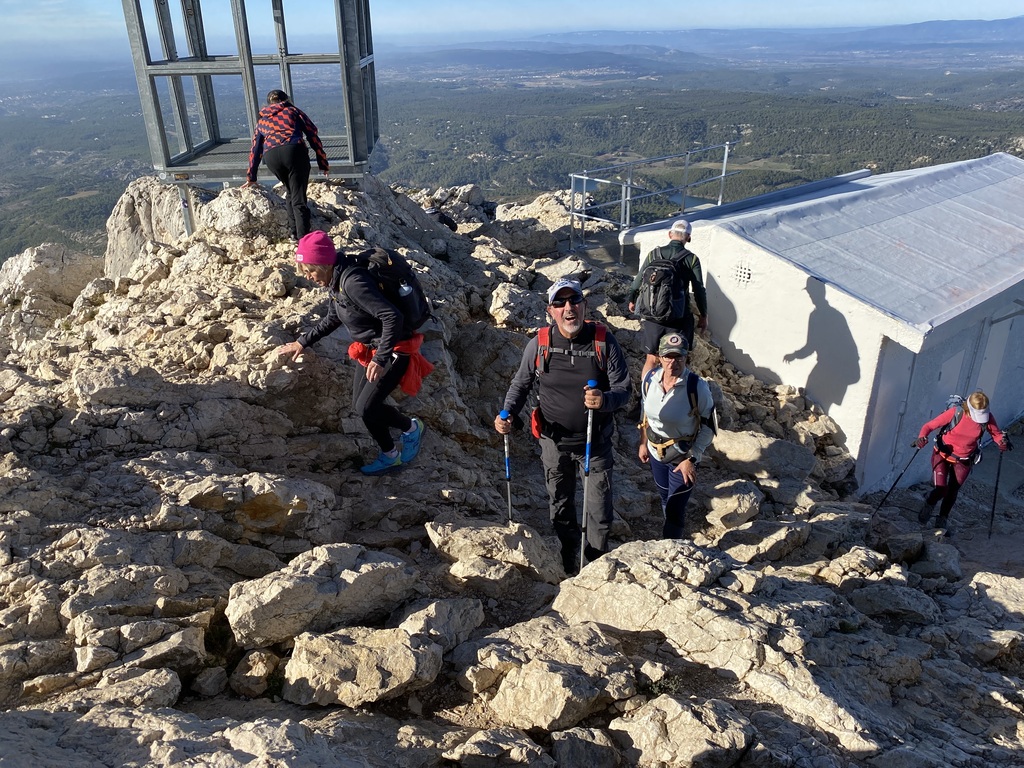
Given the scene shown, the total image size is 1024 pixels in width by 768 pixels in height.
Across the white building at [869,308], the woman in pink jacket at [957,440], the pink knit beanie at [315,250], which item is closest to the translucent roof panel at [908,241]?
the white building at [869,308]

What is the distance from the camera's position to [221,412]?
19.8ft

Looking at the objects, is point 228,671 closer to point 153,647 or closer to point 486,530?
point 153,647

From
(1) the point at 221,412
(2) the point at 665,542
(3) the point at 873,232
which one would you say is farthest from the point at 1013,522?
(1) the point at 221,412

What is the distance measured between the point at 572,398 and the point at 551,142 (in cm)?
14956

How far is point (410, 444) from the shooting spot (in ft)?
21.2

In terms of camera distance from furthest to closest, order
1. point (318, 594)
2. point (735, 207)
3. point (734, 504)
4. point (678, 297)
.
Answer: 1. point (735, 207)
2. point (678, 297)
3. point (734, 504)
4. point (318, 594)

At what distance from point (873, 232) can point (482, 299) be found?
24.4ft

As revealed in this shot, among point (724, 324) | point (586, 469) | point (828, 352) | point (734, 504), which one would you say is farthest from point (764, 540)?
point (724, 324)

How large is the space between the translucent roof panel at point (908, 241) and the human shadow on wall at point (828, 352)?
0.34 metres

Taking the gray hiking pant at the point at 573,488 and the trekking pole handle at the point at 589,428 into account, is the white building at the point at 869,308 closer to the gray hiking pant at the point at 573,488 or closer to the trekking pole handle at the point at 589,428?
the gray hiking pant at the point at 573,488

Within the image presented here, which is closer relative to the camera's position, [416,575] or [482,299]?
[416,575]

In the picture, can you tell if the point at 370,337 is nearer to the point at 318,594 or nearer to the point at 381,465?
the point at 381,465

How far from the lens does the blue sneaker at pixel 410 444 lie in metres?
6.43

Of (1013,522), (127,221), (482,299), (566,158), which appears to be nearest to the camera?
(482,299)
